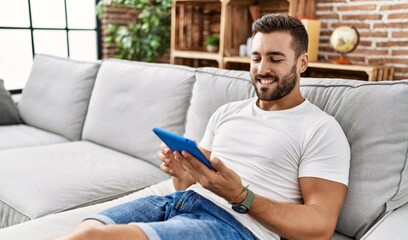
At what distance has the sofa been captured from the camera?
49.7 inches

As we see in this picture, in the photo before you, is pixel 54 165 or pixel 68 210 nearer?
pixel 68 210

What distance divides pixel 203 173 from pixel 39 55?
2.41 metres

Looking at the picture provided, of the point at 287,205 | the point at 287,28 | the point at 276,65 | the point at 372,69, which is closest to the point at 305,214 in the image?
the point at 287,205

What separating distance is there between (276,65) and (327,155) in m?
0.37

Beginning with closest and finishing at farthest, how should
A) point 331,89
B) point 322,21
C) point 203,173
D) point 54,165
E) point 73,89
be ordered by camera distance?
point 203,173
point 331,89
point 54,165
point 73,89
point 322,21

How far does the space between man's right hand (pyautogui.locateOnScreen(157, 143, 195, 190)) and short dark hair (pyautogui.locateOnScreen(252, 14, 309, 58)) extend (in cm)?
56

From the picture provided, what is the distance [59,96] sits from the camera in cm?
259

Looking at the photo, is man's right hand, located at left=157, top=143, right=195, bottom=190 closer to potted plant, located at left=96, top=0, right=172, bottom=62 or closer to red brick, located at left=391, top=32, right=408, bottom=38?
red brick, located at left=391, top=32, right=408, bottom=38

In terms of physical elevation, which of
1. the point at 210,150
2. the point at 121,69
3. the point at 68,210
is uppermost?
the point at 121,69

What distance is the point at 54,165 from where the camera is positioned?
6.23ft

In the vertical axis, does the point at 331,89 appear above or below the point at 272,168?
above

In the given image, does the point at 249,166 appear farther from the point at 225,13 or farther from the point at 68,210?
the point at 225,13

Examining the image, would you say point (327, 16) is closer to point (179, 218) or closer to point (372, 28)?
point (372, 28)

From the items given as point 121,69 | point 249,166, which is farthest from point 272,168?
point 121,69
